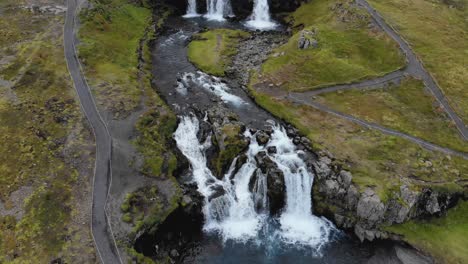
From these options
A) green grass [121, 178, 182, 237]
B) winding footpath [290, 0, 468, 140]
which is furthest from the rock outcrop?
green grass [121, 178, 182, 237]

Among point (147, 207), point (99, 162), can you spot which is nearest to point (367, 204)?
point (147, 207)

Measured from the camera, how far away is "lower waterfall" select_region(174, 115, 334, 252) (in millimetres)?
56594

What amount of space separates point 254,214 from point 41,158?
33054mm

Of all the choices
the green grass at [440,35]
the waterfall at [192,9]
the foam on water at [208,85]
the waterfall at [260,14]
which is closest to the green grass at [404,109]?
the green grass at [440,35]

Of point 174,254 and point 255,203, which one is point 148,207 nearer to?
point 174,254

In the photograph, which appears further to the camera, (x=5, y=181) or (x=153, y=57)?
(x=153, y=57)

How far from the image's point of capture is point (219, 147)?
64375mm

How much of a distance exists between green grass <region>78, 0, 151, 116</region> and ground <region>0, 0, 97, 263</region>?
537 cm

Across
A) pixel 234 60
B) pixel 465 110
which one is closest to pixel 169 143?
pixel 234 60

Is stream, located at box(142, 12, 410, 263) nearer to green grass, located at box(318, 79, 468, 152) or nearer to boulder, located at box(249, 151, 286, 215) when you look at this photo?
boulder, located at box(249, 151, 286, 215)

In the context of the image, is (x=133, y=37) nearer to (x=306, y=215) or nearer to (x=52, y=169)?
(x=52, y=169)

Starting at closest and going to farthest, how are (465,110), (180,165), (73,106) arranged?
(180,165), (73,106), (465,110)

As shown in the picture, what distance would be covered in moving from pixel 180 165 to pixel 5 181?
2472 centimetres

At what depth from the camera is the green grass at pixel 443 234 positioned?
177 ft
